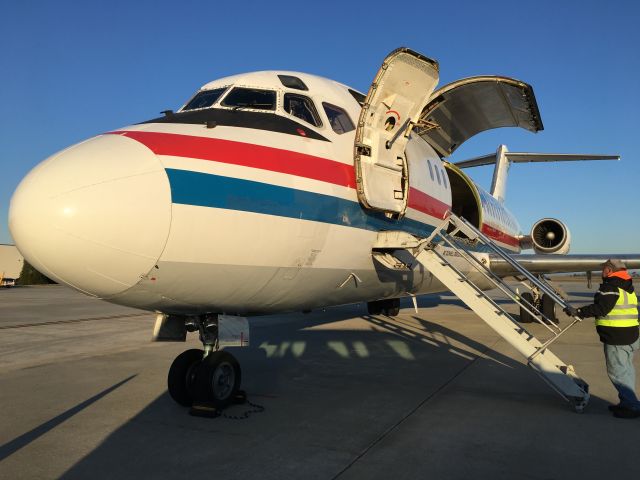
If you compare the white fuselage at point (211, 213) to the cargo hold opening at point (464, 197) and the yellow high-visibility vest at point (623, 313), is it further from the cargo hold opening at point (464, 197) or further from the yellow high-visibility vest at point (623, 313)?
the cargo hold opening at point (464, 197)

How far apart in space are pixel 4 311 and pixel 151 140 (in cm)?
1768

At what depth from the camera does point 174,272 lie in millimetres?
4332

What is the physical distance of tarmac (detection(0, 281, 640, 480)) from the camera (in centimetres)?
423

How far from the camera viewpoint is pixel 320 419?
218 inches

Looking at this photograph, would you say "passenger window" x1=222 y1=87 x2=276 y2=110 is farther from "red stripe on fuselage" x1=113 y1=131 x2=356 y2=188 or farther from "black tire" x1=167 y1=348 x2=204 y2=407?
"black tire" x1=167 y1=348 x2=204 y2=407

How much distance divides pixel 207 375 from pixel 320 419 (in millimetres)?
1332

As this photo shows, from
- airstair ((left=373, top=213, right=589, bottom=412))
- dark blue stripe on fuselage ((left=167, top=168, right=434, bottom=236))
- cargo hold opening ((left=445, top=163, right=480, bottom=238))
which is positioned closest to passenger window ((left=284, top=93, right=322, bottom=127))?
dark blue stripe on fuselage ((left=167, top=168, right=434, bottom=236))

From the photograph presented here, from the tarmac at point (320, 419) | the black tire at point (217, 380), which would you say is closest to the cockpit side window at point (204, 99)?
the black tire at point (217, 380)

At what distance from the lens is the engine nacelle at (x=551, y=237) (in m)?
15.9

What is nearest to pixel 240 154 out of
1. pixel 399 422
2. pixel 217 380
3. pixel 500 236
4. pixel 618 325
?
pixel 217 380

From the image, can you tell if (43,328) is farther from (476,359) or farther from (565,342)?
(565,342)

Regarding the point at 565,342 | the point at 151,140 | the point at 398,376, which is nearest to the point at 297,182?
the point at 151,140

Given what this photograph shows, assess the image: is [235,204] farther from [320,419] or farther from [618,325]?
[618,325]

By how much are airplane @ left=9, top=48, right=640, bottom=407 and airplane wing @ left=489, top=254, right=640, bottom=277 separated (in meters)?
5.57
